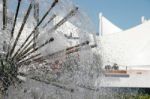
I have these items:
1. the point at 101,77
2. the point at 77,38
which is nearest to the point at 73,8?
the point at 77,38

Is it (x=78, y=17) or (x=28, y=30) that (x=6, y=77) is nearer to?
(x=28, y=30)

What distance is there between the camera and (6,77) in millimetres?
4609

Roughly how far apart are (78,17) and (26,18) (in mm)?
709

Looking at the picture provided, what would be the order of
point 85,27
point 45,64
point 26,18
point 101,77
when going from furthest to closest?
point 101,77
point 85,27
point 45,64
point 26,18

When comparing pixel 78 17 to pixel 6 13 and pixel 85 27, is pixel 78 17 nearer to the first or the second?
pixel 85 27

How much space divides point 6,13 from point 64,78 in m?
1.06

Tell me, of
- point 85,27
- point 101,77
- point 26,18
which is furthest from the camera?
point 101,77

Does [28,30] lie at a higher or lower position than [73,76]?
higher

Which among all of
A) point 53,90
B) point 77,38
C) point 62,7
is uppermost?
point 62,7

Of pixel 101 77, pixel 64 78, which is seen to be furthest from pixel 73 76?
pixel 101 77

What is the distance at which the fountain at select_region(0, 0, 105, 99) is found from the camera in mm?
4605

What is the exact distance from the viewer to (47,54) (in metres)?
4.78

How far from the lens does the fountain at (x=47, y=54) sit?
4.61m

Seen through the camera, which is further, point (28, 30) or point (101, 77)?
point (101, 77)
